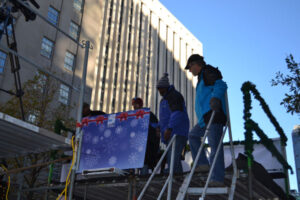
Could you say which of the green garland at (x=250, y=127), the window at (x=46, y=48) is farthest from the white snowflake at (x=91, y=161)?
the window at (x=46, y=48)

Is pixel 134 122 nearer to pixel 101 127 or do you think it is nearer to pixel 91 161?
pixel 101 127

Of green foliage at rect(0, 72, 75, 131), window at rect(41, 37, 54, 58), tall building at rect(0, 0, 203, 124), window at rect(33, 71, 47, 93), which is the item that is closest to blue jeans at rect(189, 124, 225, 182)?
green foliage at rect(0, 72, 75, 131)

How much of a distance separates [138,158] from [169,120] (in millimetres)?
1134

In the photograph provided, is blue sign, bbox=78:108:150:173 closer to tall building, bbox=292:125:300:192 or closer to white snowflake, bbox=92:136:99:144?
white snowflake, bbox=92:136:99:144

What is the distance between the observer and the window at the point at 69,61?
95.2 feet

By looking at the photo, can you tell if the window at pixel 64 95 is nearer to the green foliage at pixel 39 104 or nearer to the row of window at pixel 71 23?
the green foliage at pixel 39 104

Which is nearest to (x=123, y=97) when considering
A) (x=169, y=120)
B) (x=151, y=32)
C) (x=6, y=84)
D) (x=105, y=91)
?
(x=105, y=91)

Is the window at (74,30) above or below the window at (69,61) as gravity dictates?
above

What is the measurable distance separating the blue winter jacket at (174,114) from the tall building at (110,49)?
17.5m

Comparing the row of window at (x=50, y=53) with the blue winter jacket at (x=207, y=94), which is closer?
the blue winter jacket at (x=207, y=94)

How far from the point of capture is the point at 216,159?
5859 mm

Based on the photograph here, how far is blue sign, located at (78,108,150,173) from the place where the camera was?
6652mm

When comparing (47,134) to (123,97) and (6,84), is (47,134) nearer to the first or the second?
(6,84)

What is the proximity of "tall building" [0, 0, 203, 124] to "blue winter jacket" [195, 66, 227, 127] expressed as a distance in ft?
61.0
